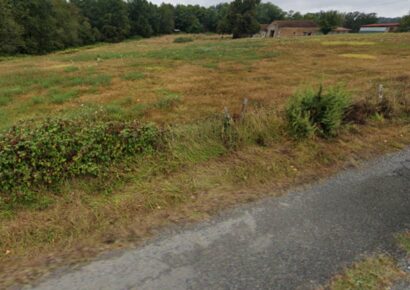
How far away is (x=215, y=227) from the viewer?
9.59 ft

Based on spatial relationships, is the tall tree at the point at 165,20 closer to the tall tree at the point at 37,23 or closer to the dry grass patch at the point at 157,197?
the tall tree at the point at 37,23

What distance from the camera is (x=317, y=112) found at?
5078 mm

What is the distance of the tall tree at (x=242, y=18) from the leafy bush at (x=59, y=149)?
2167 inches

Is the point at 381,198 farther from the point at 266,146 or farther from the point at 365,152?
the point at 266,146

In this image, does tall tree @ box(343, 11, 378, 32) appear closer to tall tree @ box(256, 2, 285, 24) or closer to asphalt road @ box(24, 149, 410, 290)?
tall tree @ box(256, 2, 285, 24)

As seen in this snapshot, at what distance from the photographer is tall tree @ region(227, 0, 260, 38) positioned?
Answer: 53.4 meters

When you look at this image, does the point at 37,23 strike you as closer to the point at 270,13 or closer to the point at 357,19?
the point at 270,13

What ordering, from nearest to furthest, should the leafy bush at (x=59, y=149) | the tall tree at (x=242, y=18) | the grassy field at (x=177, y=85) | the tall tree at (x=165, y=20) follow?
the leafy bush at (x=59, y=149), the grassy field at (x=177, y=85), the tall tree at (x=242, y=18), the tall tree at (x=165, y=20)

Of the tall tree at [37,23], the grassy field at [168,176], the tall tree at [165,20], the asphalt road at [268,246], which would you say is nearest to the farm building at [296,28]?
the tall tree at [165,20]

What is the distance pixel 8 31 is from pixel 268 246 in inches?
1812

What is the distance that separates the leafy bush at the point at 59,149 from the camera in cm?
317

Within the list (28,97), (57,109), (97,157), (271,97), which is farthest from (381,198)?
(28,97)

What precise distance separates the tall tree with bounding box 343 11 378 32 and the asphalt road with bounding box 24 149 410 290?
10754 centimetres

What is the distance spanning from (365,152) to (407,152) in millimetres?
814
